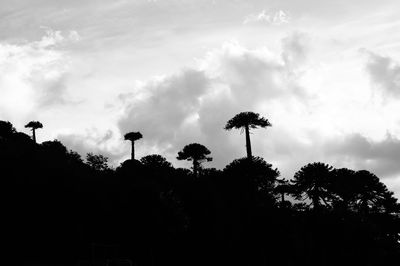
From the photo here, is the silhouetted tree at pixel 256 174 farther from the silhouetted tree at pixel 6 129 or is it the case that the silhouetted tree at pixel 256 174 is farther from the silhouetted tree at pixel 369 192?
the silhouetted tree at pixel 6 129

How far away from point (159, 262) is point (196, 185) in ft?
33.8

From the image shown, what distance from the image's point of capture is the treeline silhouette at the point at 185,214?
3534cm

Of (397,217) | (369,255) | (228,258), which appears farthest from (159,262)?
(397,217)

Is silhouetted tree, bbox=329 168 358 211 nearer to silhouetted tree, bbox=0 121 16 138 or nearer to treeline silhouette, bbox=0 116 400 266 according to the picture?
treeline silhouette, bbox=0 116 400 266

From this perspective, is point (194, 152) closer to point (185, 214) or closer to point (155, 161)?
point (155, 161)

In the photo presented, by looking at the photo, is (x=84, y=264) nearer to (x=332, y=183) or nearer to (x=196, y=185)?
(x=196, y=185)

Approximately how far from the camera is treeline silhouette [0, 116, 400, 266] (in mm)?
35344

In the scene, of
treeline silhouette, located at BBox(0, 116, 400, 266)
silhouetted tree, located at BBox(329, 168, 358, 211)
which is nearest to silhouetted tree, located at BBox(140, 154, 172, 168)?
treeline silhouette, located at BBox(0, 116, 400, 266)

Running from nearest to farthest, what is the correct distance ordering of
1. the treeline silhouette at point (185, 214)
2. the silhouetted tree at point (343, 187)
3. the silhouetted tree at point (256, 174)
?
1. the treeline silhouette at point (185, 214)
2. the silhouetted tree at point (256, 174)
3. the silhouetted tree at point (343, 187)

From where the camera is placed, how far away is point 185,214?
1539 inches

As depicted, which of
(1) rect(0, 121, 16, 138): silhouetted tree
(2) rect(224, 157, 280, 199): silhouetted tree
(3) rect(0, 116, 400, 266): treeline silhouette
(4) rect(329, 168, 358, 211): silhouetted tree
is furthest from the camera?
(1) rect(0, 121, 16, 138): silhouetted tree

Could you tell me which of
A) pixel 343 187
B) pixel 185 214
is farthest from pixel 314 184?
pixel 185 214

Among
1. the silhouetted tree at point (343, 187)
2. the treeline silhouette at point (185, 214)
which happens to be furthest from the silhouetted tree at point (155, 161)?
the silhouetted tree at point (343, 187)

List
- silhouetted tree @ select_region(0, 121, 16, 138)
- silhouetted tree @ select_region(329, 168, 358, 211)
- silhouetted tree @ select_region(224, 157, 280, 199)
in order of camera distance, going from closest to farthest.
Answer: silhouetted tree @ select_region(224, 157, 280, 199) < silhouetted tree @ select_region(329, 168, 358, 211) < silhouetted tree @ select_region(0, 121, 16, 138)
